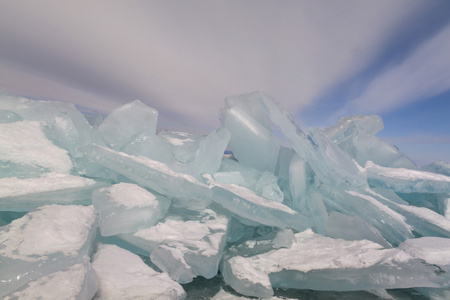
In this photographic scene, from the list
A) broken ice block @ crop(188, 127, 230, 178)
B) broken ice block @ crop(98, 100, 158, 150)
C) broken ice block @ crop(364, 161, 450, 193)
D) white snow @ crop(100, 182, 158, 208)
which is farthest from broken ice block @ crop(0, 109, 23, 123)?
broken ice block @ crop(364, 161, 450, 193)

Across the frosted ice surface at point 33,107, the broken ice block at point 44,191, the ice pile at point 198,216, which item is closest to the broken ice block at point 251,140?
the ice pile at point 198,216

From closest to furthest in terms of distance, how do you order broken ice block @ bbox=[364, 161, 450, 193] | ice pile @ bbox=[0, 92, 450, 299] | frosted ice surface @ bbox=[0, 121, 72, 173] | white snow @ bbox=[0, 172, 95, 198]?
ice pile @ bbox=[0, 92, 450, 299] < white snow @ bbox=[0, 172, 95, 198] < frosted ice surface @ bbox=[0, 121, 72, 173] < broken ice block @ bbox=[364, 161, 450, 193]

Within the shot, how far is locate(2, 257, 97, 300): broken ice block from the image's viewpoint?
0.82 metres

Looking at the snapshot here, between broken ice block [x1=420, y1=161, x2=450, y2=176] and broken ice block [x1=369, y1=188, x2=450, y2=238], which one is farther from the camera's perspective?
broken ice block [x1=420, y1=161, x2=450, y2=176]

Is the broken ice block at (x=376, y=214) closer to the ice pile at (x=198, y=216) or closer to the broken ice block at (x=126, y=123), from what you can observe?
the ice pile at (x=198, y=216)

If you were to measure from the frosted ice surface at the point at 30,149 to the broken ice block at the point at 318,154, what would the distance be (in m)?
2.09

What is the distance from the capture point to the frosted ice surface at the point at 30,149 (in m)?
2.10

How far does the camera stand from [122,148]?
2678mm

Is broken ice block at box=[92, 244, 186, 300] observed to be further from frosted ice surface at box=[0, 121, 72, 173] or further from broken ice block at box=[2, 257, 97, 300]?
frosted ice surface at box=[0, 121, 72, 173]

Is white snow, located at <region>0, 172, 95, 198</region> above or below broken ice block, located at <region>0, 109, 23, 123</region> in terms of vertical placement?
below

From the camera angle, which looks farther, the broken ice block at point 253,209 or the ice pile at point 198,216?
the broken ice block at point 253,209

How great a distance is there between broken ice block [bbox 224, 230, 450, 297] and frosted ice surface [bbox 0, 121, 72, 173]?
1.86 meters

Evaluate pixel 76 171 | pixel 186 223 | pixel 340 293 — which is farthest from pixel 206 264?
pixel 76 171

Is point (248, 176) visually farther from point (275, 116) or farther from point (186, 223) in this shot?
point (186, 223)
